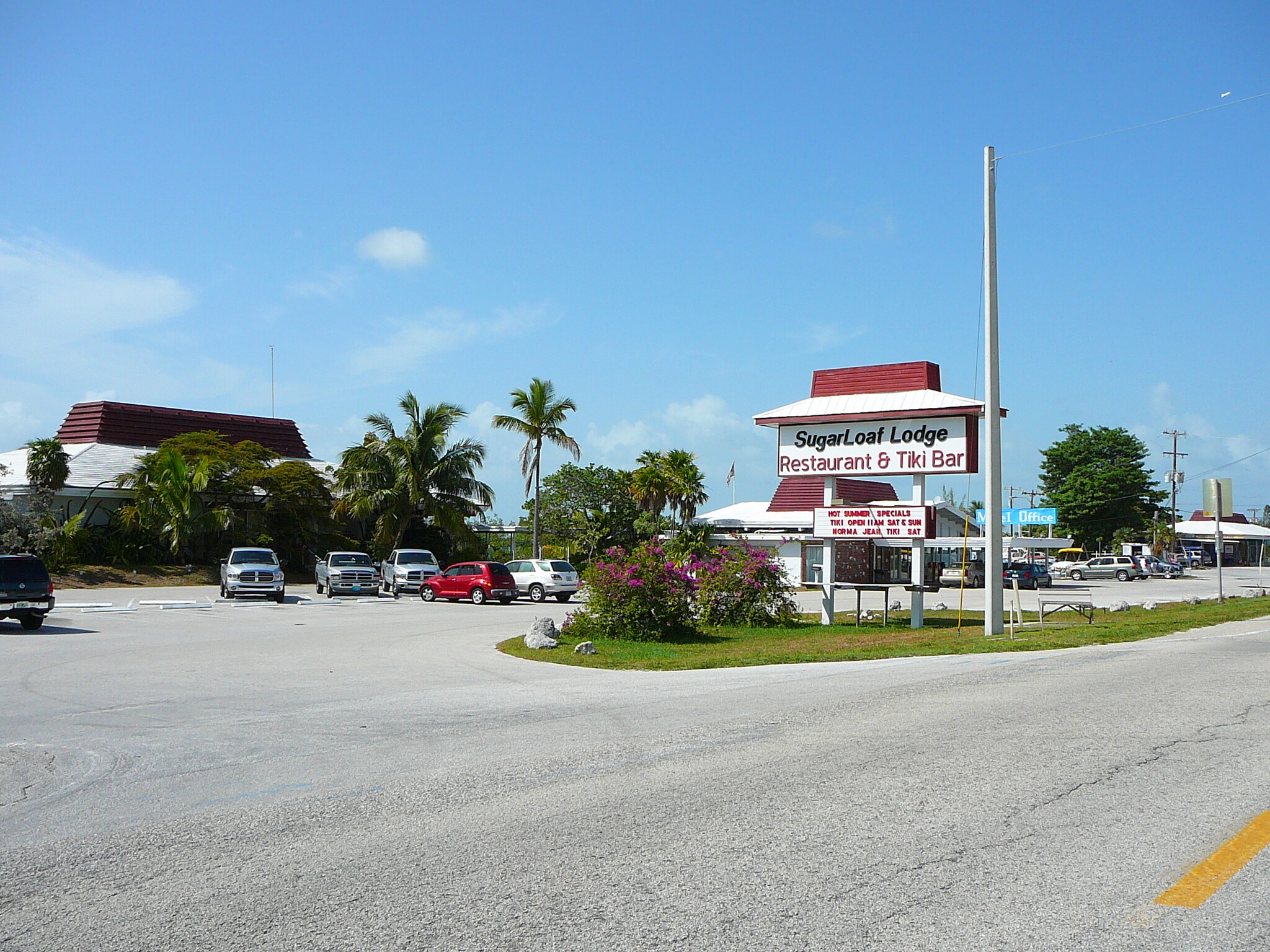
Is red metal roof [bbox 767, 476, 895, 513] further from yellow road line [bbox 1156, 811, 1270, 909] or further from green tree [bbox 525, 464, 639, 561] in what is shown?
yellow road line [bbox 1156, 811, 1270, 909]

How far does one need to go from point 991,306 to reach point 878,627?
8205mm

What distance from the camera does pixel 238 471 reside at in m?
47.8

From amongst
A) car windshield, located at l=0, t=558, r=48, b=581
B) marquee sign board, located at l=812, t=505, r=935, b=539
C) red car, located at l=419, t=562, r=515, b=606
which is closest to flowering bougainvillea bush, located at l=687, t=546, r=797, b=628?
marquee sign board, located at l=812, t=505, r=935, b=539

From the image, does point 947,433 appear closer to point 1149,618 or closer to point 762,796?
point 1149,618

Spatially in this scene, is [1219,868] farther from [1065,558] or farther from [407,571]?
[1065,558]

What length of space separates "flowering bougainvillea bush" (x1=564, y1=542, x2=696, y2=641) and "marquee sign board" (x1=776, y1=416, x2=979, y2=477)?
5.67m

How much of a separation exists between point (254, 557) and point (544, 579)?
1033cm

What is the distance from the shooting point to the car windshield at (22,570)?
21547 mm

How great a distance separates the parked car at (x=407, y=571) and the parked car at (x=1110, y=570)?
4673cm

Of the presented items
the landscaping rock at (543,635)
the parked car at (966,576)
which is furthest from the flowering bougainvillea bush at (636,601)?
the parked car at (966,576)

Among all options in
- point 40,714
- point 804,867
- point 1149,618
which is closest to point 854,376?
point 1149,618

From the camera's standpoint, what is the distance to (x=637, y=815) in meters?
6.30

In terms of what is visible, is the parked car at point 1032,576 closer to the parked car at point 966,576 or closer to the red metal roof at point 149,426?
the parked car at point 966,576

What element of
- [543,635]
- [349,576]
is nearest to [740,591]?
[543,635]
